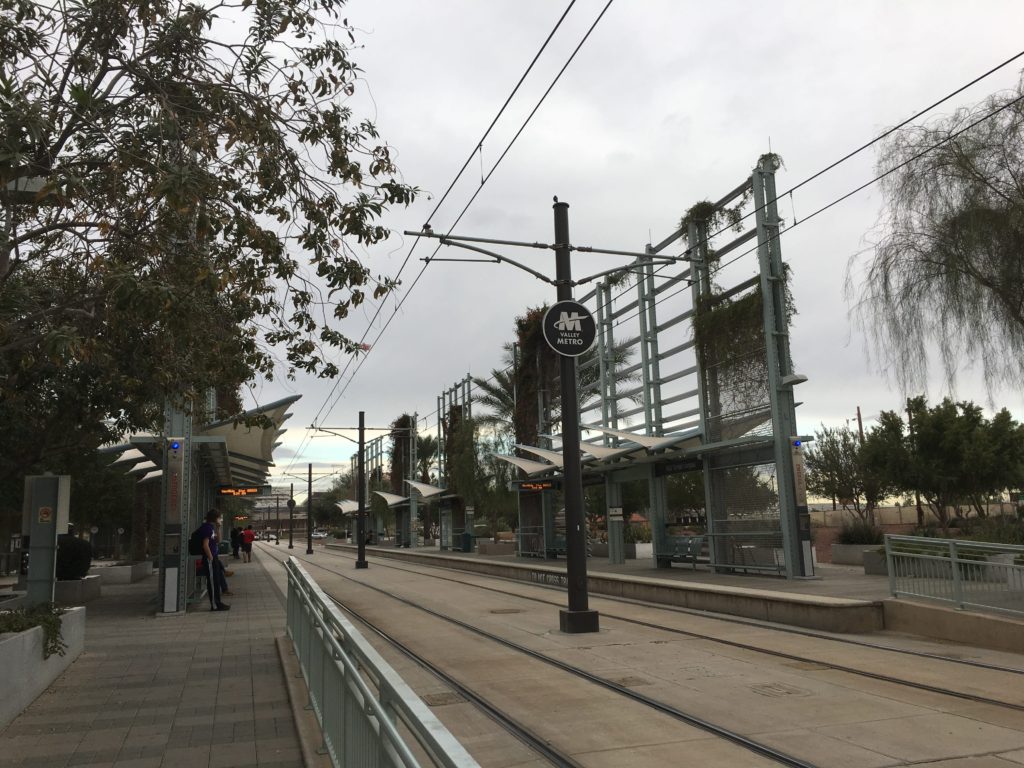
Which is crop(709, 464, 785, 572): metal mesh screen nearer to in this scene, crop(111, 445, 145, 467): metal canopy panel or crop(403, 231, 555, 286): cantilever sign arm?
crop(403, 231, 555, 286): cantilever sign arm

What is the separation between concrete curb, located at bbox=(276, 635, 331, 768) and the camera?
6.11m

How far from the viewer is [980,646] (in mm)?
10758

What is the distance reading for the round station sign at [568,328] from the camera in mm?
12328

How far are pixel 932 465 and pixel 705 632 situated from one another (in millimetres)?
18455

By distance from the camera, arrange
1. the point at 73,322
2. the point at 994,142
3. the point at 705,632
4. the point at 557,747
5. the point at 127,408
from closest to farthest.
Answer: the point at 557,747 < the point at 73,322 < the point at 705,632 < the point at 994,142 < the point at 127,408

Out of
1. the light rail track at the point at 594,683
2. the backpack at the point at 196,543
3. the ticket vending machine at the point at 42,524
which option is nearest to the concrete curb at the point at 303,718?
the light rail track at the point at 594,683

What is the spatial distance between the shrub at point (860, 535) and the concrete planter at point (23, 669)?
21016 mm

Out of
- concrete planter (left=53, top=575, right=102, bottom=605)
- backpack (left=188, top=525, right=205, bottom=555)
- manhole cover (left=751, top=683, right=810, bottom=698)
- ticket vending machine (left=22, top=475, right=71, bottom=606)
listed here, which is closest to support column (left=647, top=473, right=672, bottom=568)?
backpack (left=188, top=525, right=205, bottom=555)

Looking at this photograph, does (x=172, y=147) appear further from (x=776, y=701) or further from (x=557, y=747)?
(x=776, y=701)

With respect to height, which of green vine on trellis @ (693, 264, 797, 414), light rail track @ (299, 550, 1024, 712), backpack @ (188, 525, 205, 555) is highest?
green vine on trellis @ (693, 264, 797, 414)

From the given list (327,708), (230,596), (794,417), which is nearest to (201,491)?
(230,596)

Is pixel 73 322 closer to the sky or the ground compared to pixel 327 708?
→ closer to the sky

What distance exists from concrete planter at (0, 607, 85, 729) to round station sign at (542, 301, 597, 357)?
7238 mm

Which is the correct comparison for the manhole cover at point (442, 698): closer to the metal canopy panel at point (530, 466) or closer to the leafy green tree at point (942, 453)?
the leafy green tree at point (942, 453)
